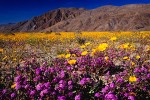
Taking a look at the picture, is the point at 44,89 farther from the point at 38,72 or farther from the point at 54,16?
the point at 54,16

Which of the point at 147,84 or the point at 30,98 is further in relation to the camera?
the point at 147,84

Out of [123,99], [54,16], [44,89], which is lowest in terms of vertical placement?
[123,99]

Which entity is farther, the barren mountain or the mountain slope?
the barren mountain

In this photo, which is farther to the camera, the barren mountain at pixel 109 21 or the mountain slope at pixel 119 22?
the barren mountain at pixel 109 21

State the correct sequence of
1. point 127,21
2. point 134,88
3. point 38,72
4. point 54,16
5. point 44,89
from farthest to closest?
1. point 54,16
2. point 127,21
3. point 38,72
4. point 134,88
5. point 44,89

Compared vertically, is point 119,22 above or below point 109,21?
below

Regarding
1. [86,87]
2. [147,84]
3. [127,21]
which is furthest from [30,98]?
[127,21]

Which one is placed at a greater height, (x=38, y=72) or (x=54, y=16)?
(x=54, y=16)

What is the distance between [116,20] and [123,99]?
75.1 meters

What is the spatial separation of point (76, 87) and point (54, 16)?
12709 cm

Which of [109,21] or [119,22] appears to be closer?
[119,22]

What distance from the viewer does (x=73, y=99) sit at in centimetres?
383

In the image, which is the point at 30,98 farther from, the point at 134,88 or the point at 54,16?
the point at 54,16

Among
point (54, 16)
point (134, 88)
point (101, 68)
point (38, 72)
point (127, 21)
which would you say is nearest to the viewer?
point (134, 88)
